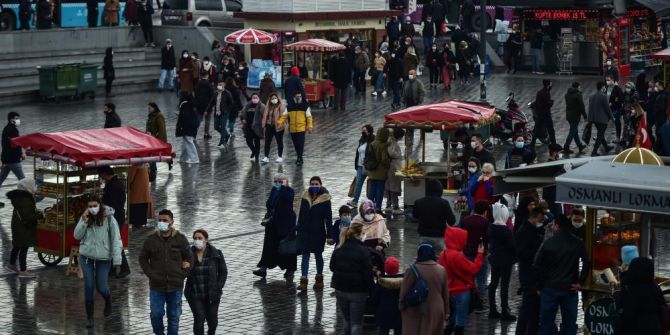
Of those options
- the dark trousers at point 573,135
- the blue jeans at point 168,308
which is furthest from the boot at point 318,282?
the dark trousers at point 573,135

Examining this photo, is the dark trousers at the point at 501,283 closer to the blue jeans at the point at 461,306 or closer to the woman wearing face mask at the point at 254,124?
the blue jeans at the point at 461,306

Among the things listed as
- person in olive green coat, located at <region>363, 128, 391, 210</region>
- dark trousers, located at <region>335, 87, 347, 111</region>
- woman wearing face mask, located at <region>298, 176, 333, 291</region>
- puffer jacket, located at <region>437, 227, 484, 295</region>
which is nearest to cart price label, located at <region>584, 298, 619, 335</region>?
puffer jacket, located at <region>437, 227, 484, 295</region>

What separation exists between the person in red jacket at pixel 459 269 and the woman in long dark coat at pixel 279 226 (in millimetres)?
3531

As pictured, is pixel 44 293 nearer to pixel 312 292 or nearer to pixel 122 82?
pixel 312 292

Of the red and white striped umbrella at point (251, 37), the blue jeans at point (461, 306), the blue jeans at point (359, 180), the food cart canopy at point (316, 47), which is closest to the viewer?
the blue jeans at point (461, 306)

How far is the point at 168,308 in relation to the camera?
15.6 meters

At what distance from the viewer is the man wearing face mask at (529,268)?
15.3 metres

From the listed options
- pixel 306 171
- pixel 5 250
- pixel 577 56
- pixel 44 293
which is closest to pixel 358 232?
pixel 44 293

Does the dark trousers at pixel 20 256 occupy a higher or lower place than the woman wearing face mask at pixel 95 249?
lower

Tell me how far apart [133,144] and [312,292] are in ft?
10.9

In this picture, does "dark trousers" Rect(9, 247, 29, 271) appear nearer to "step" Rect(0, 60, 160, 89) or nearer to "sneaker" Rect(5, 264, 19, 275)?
"sneaker" Rect(5, 264, 19, 275)

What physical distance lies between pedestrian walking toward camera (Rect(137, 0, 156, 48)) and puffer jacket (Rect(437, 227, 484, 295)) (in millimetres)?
31902

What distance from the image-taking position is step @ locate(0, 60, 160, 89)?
39844 millimetres

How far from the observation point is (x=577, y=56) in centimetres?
4588
